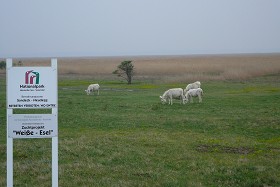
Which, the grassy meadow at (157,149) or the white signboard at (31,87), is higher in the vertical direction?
the white signboard at (31,87)

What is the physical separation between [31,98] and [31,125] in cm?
52

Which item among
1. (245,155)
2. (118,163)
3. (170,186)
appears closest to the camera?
(170,186)

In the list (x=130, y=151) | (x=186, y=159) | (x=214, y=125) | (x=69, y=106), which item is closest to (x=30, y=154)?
(x=130, y=151)

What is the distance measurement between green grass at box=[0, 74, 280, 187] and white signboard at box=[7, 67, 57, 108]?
95.8 inches

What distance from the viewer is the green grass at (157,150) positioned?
9.68 meters

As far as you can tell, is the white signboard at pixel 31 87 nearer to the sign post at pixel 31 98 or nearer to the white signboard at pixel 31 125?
the sign post at pixel 31 98

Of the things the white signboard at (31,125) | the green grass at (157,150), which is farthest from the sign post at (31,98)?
the green grass at (157,150)

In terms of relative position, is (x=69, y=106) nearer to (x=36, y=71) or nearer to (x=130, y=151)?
(x=130, y=151)

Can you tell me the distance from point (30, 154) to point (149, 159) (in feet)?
12.5

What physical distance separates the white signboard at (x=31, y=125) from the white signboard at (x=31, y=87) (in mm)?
211

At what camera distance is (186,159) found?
460 inches

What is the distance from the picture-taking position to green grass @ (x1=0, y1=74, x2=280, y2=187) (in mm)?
9680

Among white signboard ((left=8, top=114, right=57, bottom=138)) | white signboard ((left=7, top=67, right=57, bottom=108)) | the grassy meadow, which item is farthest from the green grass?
white signboard ((left=7, top=67, right=57, bottom=108))

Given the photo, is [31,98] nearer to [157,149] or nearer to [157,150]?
[157,150]
